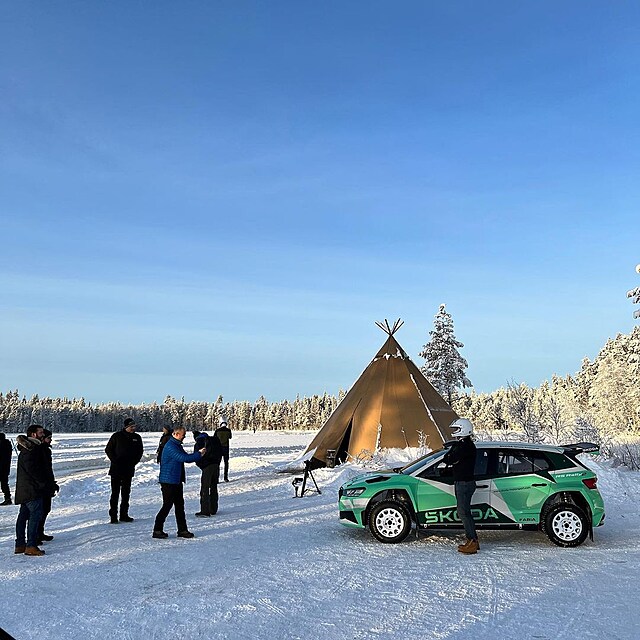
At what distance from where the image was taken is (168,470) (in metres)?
10.2

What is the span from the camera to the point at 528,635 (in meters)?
5.62

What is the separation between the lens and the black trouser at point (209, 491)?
1286 centimetres

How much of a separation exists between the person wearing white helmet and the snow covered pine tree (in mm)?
32982

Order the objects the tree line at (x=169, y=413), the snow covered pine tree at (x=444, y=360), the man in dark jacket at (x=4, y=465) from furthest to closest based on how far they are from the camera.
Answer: the tree line at (x=169, y=413) < the snow covered pine tree at (x=444, y=360) < the man in dark jacket at (x=4, y=465)

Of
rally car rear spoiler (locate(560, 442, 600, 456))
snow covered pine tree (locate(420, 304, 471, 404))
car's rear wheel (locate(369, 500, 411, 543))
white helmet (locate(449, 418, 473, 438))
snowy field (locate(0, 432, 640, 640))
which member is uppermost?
snow covered pine tree (locate(420, 304, 471, 404))

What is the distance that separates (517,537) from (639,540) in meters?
1.85

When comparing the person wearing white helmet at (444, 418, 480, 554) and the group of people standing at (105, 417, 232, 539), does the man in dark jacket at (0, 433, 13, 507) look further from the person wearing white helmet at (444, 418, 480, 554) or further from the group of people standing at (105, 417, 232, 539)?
the person wearing white helmet at (444, 418, 480, 554)

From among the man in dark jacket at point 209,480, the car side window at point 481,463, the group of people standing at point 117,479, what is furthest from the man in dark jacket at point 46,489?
the car side window at point 481,463

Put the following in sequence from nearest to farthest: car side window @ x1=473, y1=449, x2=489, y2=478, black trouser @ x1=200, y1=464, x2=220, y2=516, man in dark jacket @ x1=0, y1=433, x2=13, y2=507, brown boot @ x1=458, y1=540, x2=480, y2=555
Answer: brown boot @ x1=458, y1=540, x2=480, y2=555, car side window @ x1=473, y1=449, x2=489, y2=478, black trouser @ x1=200, y1=464, x2=220, y2=516, man in dark jacket @ x1=0, y1=433, x2=13, y2=507

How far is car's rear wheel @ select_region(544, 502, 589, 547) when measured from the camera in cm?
948

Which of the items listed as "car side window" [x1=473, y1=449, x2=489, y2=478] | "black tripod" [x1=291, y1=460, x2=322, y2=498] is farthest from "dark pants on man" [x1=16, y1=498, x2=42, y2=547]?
"black tripod" [x1=291, y1=460, x2=322, y2=498]

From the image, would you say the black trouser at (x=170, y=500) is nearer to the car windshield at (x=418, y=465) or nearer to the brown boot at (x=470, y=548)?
the car windshield at (x=418, y=465)

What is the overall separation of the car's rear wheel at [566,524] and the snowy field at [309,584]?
8.5 inches

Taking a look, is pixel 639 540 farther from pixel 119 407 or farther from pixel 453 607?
pixel 119 407
